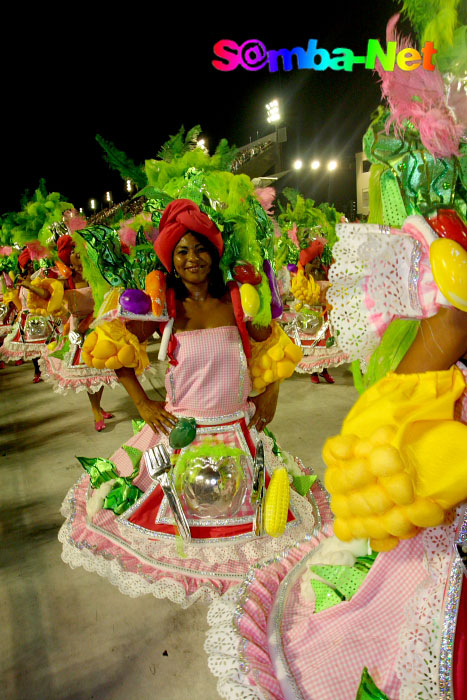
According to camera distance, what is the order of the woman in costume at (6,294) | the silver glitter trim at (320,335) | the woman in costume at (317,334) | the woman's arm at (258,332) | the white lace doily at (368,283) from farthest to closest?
the woman in costume at (6,294)
the silver glitter trim at (320,335)
the woman in costume at (317,334)
the woman's arm at (258,332)
the white lace doily at (368,283)

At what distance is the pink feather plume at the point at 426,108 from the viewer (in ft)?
2.96

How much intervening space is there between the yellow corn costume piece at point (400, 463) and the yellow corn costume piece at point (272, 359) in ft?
4.39

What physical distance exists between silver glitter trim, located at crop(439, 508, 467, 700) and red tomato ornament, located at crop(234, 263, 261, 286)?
1398mm

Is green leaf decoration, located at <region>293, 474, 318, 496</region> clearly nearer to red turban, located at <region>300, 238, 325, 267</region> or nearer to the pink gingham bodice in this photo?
the pink gingham bodice

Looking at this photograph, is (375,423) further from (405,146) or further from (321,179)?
(321,179)

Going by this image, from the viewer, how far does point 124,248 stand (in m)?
2.36

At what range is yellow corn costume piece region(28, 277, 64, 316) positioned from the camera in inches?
180

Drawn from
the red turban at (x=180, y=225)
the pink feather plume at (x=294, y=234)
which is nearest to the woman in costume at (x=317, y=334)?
the pink feather plume at (x=294, y=234)

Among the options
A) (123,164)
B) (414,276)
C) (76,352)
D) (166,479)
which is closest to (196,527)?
(166,479)

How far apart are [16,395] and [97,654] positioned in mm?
4431

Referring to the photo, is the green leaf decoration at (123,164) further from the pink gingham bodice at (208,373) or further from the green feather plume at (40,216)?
the green feather plume at (40,216)

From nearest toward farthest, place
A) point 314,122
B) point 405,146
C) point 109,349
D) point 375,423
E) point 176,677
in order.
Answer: point 375,423 → point 405,146 → point 176,677 → point 109,349 → point 314,122

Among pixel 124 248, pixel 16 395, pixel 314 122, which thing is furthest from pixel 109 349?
pixel 314 122

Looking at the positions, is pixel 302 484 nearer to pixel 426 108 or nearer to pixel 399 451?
pixel 399 451
